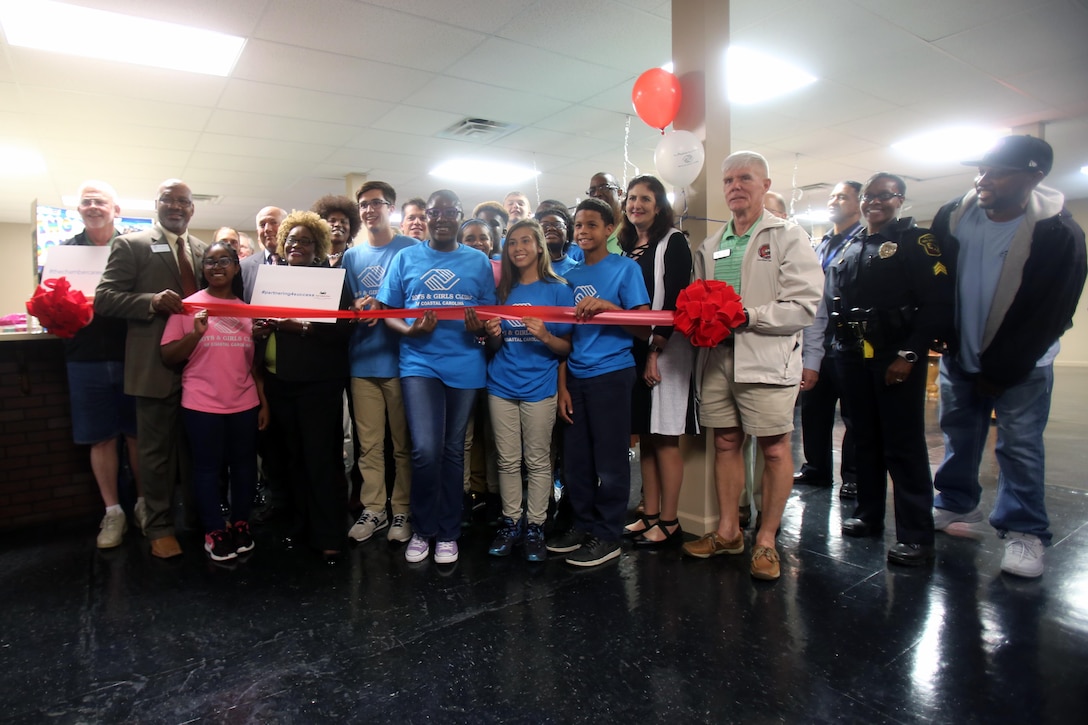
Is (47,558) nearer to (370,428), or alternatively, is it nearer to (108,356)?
(108,356)

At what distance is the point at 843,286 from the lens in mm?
2941

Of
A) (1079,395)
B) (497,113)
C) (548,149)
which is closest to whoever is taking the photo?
(497,113)

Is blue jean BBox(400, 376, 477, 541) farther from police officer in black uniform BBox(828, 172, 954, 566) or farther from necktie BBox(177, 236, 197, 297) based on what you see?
police officer in black uniform BBox(828, 172, 954, 566)

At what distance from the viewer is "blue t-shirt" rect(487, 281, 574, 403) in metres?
2.70

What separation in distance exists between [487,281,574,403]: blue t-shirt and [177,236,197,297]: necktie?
153 cm

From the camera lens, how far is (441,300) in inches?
107

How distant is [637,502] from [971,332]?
195cm

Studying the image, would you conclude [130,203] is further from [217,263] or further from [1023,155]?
[1023,155]

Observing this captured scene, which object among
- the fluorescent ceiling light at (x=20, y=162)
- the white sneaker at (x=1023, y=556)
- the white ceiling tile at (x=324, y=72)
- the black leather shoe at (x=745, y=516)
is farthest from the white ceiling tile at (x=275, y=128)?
the white sneaker at (x=1023, y=556)

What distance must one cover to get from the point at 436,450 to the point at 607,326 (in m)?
0.95

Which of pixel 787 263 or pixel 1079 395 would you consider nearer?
pixel 787 263

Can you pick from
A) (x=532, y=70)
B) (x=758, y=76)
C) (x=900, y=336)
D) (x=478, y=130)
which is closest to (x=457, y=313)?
(x=900, y=336)

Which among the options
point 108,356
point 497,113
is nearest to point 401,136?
point 497,113

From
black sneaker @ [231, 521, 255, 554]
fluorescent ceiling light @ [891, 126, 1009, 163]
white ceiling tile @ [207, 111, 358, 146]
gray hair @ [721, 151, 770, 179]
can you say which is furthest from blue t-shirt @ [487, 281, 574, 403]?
fluorescent ceiling light @ [891, 126, 1009, 163]
